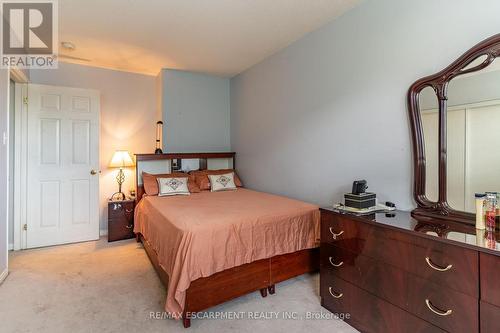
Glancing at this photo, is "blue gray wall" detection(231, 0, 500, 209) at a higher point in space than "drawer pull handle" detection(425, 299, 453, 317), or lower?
higher

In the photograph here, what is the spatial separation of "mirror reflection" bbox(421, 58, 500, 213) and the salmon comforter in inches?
43.0

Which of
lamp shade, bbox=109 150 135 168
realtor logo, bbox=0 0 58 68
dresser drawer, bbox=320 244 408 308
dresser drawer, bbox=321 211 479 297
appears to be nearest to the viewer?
dresser drawer, bbox=321 211 479 297

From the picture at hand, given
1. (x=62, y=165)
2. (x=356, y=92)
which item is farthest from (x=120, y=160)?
(x=356, y=92)

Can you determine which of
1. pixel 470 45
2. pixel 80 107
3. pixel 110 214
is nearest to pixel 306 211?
pixel 470 45

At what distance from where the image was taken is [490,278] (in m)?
1.15

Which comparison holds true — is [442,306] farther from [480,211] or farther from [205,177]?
[205,177]

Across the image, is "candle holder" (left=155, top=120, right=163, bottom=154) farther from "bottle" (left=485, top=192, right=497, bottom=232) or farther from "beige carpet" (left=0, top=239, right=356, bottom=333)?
"bottle" (left=485, top=192, right=497, bottom=232)

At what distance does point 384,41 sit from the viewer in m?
2.16

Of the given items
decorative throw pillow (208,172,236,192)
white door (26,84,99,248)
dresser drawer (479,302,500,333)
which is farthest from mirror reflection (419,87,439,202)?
white door (26,84,99,248)

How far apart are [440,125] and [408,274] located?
3.43ft

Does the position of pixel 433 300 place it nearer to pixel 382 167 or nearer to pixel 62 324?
pixel 382 167

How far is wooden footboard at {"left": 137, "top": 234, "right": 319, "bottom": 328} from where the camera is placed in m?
1.88

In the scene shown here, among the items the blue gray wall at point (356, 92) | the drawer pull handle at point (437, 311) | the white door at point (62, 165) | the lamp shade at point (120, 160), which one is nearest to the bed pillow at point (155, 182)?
the lamp shade at point (120, 160)

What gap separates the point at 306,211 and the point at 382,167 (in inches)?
29.8
